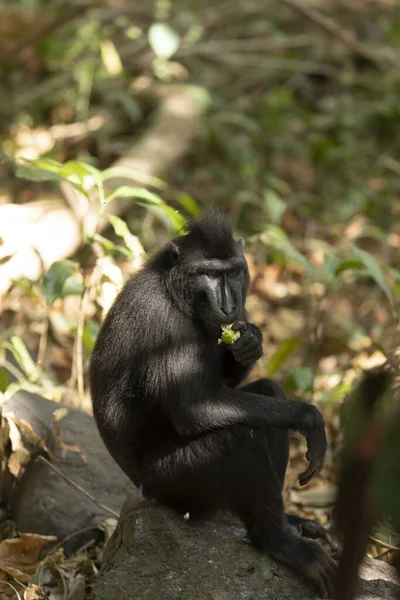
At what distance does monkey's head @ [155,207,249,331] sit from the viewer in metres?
4.86

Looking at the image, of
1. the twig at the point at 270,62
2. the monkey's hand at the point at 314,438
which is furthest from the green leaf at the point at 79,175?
the twig at the point at 270,62

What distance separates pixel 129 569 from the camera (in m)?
4.25

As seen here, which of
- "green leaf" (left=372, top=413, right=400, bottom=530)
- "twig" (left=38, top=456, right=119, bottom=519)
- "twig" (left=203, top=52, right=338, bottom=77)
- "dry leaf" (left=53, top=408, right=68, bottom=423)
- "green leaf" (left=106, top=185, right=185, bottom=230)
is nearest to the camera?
"green leaf" (left=372, top=413, right=400, bottom=530)

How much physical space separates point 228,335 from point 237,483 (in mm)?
853

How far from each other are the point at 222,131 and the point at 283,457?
7.76 metres

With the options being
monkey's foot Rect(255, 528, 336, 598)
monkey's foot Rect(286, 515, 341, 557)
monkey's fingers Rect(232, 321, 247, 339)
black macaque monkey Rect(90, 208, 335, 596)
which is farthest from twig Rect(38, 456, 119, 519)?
monkey's fingers Rect(232, 321, 247, 339)

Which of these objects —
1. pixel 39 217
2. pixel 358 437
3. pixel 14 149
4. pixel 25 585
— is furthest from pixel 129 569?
pixel 14 149

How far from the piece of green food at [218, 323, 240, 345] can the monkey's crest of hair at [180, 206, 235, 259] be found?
44cm

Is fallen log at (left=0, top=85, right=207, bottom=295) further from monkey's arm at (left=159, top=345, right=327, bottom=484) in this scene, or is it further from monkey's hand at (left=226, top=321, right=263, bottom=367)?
monkey's arm at (left=159, top=345, right=327, bottom=484)

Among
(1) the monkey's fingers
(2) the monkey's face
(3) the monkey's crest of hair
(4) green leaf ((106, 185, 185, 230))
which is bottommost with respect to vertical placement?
(1) the monkey's fingers

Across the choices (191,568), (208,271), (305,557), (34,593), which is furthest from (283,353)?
(34,593)

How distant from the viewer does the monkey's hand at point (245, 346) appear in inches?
191

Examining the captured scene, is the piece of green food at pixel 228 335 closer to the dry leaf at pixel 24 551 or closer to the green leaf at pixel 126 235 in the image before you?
the green leaf at pixel 126 235

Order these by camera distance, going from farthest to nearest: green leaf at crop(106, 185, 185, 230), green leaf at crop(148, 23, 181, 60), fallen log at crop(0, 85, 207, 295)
Result: 1. green leaf at crop(148, 23, 181, 60)
2. fallen log at crop(0, 85, 207, 295)
3. green leaf at crop(106, 185, 185, 230)
